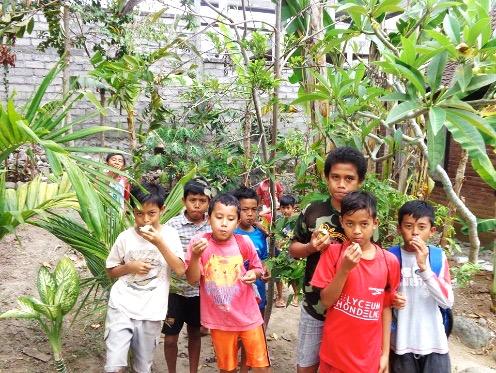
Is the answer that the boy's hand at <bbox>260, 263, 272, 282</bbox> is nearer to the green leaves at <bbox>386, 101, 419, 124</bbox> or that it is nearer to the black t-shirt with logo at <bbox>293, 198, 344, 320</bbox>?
the black t-shirt with logo at <bbox>293, 198, 344, 320</bbox>

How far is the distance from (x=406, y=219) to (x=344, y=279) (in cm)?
52

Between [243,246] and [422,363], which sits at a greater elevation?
[243,246]

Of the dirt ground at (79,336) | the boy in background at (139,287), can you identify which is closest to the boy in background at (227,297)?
the boy in background at (139,287)

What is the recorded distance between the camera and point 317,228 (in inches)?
85.7

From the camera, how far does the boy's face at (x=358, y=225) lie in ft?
6.39

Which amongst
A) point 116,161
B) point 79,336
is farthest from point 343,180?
point 116,161

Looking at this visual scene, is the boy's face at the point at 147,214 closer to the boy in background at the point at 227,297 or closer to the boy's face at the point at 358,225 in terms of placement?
the boy in background at the point at 227,297

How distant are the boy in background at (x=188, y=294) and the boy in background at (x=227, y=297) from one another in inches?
14.2

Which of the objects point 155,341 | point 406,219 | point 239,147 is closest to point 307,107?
point 406,219

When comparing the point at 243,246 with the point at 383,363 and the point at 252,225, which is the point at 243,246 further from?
the point at 383,363

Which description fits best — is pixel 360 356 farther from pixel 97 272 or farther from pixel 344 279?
pixel 97 272

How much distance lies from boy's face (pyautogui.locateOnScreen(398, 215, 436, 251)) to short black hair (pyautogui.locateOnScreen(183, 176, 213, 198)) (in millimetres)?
1119

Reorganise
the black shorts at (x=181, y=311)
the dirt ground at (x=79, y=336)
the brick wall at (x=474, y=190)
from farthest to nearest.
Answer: the brick wall at (x=474, y=190), the dirt ground at (x=79, y=336), the black shorts at (x=181, y=311)

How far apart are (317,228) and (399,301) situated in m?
0.49
